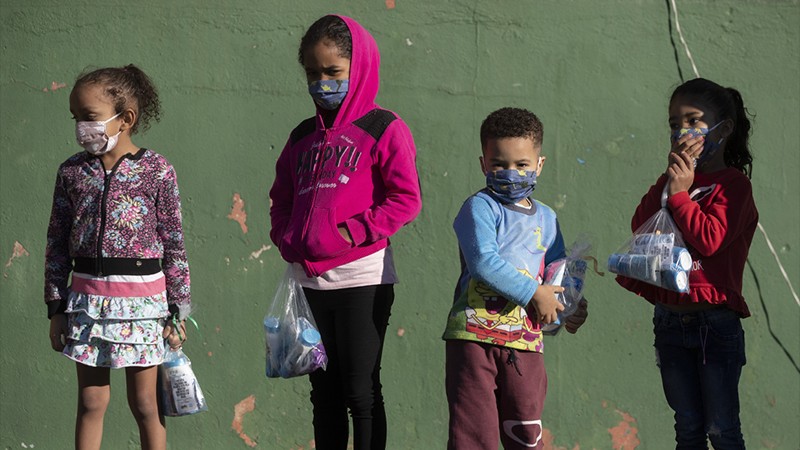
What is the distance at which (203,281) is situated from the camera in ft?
15.3

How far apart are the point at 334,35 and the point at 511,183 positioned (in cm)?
82

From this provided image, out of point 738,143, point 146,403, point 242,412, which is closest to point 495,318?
point 738,143

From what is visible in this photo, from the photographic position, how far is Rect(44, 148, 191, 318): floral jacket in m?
3.71

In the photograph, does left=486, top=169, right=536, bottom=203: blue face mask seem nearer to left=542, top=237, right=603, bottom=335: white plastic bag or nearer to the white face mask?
left=542, top=237, right=603, bottom=335: white plastic bag

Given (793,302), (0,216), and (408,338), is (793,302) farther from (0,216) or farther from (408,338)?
(0,216)

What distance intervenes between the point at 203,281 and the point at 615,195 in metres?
1.86

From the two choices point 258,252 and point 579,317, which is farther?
point 258,252

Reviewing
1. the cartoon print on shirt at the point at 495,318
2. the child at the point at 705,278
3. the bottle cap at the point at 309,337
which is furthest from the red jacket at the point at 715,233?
the bottle cap at the point at 309,337

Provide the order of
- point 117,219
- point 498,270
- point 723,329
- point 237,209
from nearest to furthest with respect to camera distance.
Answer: point 498,270
point 723,329
point 117,219
point 237,209

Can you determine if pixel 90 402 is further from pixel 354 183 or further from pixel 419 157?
pixel 419 157

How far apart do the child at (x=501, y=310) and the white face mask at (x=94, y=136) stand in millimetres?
1275

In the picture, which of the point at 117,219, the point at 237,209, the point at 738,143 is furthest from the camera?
the point at 237,209

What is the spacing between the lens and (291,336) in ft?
12.0

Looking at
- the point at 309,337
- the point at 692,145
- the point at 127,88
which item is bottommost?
the point at 309,337
